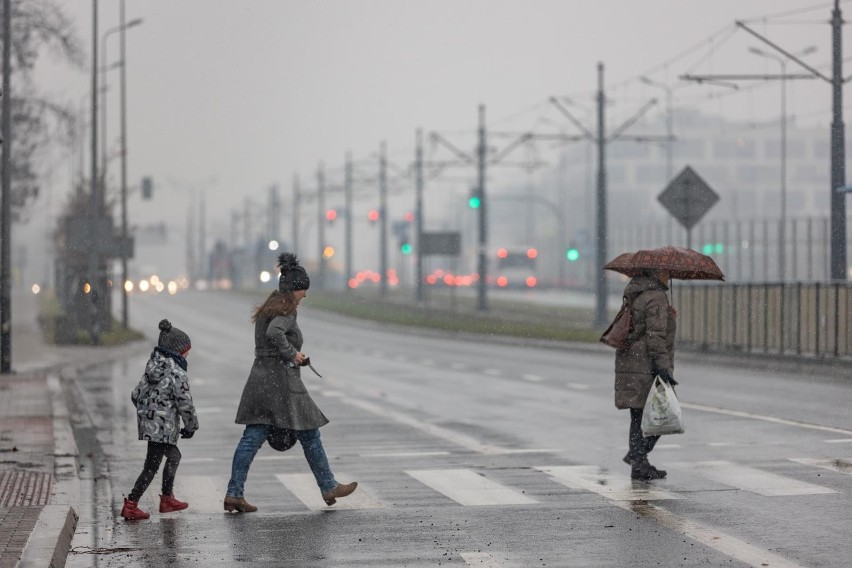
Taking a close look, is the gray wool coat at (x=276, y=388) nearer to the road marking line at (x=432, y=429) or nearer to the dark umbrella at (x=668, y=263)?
the dark umbrella at (x=668, y=263)

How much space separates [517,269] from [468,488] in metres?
105

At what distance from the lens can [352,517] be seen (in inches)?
453

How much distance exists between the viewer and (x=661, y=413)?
13.0m

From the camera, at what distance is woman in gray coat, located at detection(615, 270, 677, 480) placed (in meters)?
13.2

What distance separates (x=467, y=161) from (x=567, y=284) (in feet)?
172

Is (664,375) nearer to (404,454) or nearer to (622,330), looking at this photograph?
(622,330)

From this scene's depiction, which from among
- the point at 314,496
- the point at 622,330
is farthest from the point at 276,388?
the point at 622,330

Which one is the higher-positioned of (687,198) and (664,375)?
(687,198)

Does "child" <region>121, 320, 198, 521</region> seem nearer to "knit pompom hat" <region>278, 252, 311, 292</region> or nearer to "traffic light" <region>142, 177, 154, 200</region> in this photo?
"knit pompom hat" <region>278, 252, 311, 292</region>

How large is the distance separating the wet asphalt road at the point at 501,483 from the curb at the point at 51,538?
0.13 meters

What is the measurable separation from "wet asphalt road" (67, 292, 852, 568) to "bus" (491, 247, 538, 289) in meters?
90.2

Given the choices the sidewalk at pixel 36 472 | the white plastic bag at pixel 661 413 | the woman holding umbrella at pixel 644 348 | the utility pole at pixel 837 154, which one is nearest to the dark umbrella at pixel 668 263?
the woman holding umbrella at pixel 644 348

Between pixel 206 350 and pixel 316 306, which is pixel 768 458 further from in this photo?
pixel 316 306

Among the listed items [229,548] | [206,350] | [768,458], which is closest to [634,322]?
[768,458]
